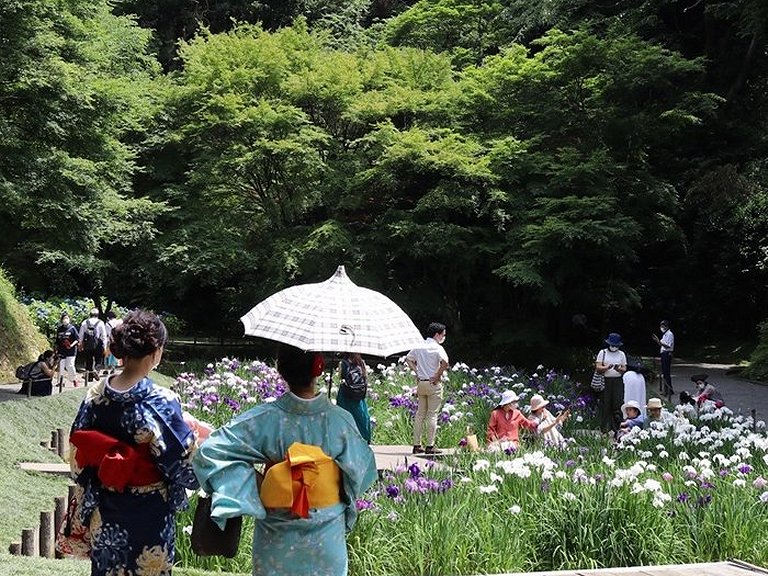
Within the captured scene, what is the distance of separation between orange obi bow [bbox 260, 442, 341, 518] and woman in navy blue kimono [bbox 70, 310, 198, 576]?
13.6 inches

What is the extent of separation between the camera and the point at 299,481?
3119 mm

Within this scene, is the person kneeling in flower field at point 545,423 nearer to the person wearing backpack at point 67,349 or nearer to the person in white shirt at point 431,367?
the person in white shirt at point 431,367

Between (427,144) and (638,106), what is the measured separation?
5934 mm

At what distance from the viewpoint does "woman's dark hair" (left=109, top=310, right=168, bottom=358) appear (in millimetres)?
3248

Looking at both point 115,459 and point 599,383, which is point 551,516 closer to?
point 115,459

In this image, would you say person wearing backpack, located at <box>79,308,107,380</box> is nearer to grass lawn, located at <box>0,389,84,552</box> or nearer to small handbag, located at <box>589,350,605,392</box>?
grass lawn, located at <box>0,389,84,552</box>

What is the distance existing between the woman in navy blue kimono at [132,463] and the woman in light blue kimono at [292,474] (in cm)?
17

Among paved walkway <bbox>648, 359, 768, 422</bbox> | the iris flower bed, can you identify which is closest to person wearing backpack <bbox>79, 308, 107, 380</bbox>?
paved walkway <bbox>648, 359, 768, 422</bbox>

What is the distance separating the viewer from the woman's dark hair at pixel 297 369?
10.7ft

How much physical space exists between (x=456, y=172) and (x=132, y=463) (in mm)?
18829

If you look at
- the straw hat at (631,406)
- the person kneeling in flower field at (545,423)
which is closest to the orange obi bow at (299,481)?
the person kneeling in flower field at (545,423)

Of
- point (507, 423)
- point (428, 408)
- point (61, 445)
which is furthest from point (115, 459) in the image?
point (428, 408)

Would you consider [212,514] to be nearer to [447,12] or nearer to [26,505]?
[26,505]

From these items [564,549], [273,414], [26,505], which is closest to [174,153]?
[26,505]
